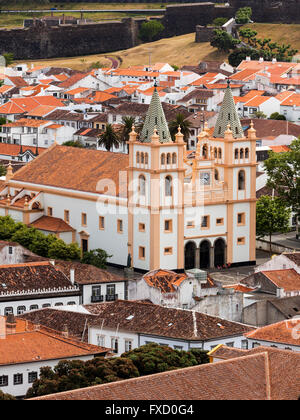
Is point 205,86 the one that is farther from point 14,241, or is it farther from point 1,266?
point 1,266

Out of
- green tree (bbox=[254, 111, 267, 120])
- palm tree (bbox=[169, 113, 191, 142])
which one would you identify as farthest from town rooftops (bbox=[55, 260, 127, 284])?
green tree (bbox=[254, 111, 267, 120])

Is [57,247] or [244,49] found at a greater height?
[244,49]

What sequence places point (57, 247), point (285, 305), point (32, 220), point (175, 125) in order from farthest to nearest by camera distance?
1. point (175, 125)
2. point (32, 220)
3. point (57, 247)
4. point (285, 305)

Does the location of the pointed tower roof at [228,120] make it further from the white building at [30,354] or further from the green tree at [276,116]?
the green tree at [276,116]

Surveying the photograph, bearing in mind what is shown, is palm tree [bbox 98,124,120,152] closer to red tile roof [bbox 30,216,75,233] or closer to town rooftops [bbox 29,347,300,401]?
red tile roof [bbox 30,216,75,233]

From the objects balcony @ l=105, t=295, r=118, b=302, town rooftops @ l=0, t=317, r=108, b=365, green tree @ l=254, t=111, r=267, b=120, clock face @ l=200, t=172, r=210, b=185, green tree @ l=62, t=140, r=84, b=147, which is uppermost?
green tree @ l=254, t=111, r=267, b=120
